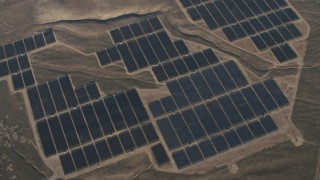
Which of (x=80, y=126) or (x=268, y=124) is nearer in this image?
(x=268, y=124)

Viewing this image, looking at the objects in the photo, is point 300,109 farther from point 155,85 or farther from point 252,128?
point 155,85

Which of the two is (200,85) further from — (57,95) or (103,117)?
(57,95)

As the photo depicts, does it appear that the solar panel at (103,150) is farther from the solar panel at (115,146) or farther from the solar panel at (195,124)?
the solar panel at (195,124)

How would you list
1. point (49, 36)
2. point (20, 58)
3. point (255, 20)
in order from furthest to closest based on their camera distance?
point (255, 20) → point (49, 36) → point (20, 58)

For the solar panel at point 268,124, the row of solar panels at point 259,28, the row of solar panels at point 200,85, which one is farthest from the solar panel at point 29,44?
the solar panel at point 268,124

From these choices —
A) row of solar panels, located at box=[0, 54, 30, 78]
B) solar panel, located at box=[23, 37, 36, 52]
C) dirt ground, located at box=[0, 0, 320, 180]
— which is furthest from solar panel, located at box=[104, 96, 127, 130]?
solar panel, located at box=[23, 37, 36, 52]

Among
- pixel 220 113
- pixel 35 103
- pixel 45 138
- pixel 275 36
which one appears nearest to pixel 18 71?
pixel 35 103
